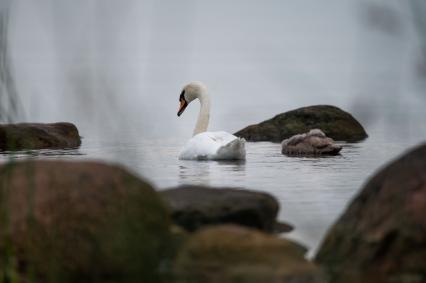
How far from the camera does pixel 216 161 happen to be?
1622cm

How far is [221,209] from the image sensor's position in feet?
21.8

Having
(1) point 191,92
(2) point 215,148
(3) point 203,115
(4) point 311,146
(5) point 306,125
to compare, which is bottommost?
(5) point 306,125

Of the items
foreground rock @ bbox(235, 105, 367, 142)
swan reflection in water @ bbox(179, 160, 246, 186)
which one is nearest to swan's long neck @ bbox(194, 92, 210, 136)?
swan reflection in water @ bbox(179, 160, 246, 186)

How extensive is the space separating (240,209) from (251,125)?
25.3m

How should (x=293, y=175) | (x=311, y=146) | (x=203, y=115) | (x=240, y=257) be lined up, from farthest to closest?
(x=203, y=115) → (x=311, y=146) → (x=293, y=175) → (x=240, y=257)

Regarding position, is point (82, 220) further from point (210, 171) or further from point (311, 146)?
point (311, 146)

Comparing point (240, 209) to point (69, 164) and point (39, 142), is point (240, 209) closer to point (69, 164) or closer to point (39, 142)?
point (69, 164)

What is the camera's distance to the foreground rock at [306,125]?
3044 centimetres

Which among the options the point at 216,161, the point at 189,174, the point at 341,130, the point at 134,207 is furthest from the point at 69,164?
the point at 341,130

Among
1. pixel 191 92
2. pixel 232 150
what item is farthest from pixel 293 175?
pixel 191 92

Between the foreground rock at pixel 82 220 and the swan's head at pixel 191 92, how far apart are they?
1601cm

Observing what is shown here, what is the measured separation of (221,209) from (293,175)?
6106 millimetres

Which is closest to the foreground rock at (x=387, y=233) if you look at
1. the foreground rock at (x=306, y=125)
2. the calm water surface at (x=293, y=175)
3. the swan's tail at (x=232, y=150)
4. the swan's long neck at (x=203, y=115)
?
the calm water surface at (x=293, y=175)

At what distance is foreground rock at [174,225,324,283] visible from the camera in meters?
5.33
